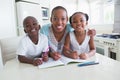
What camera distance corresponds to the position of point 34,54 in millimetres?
947

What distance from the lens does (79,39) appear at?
3.45 feet

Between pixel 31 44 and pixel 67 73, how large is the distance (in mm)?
343

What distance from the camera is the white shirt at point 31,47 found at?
0.89 meters

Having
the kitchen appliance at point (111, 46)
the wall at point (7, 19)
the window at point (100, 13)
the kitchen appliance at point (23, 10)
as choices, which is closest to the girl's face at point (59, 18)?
the kitchen appliance at point (111, 46)

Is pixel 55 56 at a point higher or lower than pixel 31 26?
lower

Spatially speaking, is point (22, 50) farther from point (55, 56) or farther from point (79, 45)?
point (79, 45)

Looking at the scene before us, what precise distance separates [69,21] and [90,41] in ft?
0.72

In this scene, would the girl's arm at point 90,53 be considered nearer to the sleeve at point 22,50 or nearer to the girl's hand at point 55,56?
the girl's hand at point 55,56

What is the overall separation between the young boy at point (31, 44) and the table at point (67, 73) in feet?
0.36

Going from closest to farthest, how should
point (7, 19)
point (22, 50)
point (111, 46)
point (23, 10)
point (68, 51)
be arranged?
point (22, 50) → point (68, 51) → point (111, 46) → point (7, 19) → point (23, 10)

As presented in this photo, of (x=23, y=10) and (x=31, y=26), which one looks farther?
(x=23, y=10)

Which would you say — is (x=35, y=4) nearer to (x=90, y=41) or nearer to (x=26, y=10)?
(x=26, y=10)

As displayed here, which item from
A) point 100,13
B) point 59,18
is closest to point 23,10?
point 59,18

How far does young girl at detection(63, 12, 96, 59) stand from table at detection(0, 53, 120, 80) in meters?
0.22
